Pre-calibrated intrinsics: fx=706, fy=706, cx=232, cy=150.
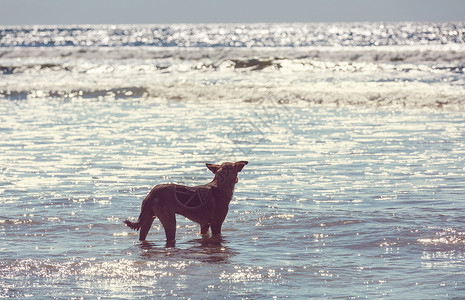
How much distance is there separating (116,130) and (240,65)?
2038 cm

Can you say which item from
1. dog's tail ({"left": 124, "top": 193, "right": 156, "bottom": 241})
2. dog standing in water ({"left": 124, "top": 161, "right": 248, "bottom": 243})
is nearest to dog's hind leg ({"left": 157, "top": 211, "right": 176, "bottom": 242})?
dog standing in water ({"left": 124, "top": 161, "right": 248, "bottom": 243})

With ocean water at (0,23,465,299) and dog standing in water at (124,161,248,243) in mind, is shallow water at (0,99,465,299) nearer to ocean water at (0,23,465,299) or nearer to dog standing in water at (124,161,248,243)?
ocean water at (0,23,465,299)

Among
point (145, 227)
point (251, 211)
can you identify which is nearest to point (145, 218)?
point (145, 227)

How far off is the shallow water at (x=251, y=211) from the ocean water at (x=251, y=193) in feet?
0.09

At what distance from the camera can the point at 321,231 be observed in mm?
7730

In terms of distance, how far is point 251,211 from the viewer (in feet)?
28.3

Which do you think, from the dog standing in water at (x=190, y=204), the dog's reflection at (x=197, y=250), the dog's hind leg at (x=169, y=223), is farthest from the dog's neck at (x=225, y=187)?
the dog's hind leg at (x=169, y=223)

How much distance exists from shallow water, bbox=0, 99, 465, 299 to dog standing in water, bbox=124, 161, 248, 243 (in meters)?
0.22

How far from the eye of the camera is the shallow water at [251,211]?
604 centimetres

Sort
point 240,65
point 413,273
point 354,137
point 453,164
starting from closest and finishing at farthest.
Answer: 1. point 413,273
2. point 453,164
3. point 354,137
4. point 240,65

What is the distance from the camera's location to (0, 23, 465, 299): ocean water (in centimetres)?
610

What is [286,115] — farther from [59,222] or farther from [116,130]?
[59,222]

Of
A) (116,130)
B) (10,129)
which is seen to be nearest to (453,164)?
(116,130)

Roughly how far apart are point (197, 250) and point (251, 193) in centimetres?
250
